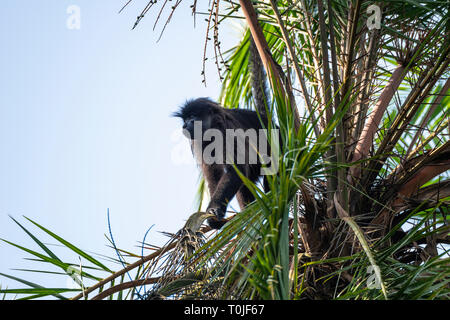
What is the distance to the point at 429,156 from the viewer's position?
331 cm

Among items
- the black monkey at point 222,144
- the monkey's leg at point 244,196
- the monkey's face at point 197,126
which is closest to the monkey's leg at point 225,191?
the black monkey at point 222,144

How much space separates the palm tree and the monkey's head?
1.68 meters

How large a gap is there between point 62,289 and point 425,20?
2688 mm

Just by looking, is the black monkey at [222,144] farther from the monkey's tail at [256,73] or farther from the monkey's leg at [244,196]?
the monkey's tail at [256,73]

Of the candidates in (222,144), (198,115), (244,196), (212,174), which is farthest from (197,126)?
(244,196)

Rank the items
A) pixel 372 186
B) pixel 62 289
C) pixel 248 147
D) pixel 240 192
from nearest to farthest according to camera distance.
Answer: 1. pixel 62 289
2. pixel 372 186
3. pixel 248 147
4. pixel 240 192

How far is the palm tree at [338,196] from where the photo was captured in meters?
2.23

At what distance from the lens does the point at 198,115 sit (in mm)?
5680

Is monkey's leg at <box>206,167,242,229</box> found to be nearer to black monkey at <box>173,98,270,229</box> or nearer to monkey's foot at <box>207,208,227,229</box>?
black monkey at <box>173,98,270,229</box>

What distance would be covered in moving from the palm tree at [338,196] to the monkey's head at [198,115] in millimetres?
1680

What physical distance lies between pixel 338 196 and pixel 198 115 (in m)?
2.76

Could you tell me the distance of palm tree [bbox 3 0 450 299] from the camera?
88.0 inches
